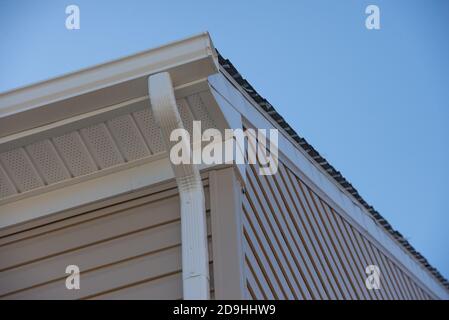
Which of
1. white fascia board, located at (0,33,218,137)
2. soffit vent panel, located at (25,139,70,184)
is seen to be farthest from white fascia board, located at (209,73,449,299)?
soffit vent panel, located at (25,139,70,184)

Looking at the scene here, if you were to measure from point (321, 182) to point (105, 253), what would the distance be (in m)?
2.32

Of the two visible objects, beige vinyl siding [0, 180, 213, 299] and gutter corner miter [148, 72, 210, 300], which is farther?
beige vinyl siding [0, 180, 213, 299]

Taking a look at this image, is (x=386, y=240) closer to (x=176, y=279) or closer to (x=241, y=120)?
(x=241, y=120)

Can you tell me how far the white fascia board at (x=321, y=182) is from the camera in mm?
5395

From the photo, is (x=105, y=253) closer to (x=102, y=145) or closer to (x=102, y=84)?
(x=102, y=145)

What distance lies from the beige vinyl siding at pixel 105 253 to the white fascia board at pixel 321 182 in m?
0.80

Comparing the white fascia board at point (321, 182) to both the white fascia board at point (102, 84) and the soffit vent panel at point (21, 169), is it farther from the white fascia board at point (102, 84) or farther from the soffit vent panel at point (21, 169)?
the soffit vent panel at point (21, 169)

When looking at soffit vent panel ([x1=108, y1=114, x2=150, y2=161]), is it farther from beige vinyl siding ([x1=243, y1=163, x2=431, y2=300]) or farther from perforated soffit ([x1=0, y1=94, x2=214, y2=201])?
beige vinyl siding ([x1=243, y1=163, x2=431, y2=300])

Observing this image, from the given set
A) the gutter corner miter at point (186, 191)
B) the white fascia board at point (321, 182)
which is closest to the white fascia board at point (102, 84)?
the gutter corner miter at point (186, 191)

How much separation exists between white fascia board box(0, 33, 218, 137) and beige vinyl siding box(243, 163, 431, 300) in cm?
82

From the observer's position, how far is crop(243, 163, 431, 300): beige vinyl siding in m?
4.84

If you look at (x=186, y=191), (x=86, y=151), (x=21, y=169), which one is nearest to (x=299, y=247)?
(x=186, y=191)

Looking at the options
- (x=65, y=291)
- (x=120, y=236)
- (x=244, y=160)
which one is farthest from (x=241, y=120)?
(x=65, y=291)
